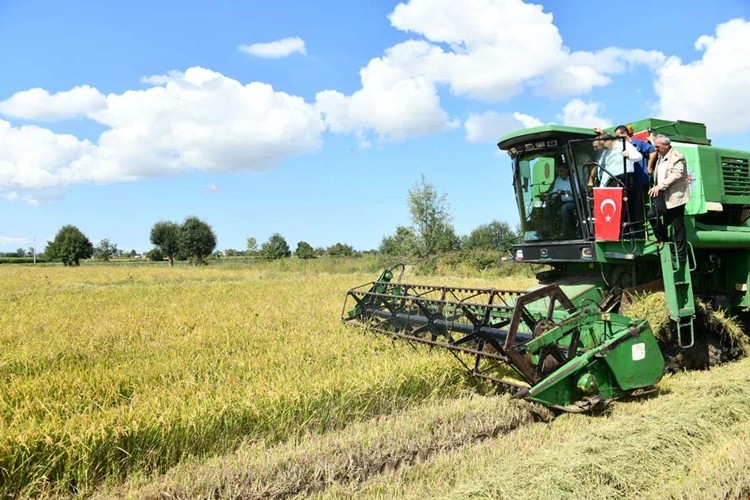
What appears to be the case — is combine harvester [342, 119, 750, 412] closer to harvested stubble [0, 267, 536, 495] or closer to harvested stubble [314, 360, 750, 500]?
harvested stubble [314, 360, 750, 500]

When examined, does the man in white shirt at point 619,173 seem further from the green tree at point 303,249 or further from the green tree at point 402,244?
the green tree at point 303,249

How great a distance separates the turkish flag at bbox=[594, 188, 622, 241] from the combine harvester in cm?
1

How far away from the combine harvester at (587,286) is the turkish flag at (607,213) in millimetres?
11

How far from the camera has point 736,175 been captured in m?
6.31

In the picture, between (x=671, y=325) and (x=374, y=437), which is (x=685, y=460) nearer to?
(x=374, y=437)

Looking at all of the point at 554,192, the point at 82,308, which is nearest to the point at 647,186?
the point at 554,192

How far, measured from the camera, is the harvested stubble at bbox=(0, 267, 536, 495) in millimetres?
3049

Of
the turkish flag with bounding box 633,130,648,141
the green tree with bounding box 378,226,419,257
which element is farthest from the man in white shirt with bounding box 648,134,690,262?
the green tree with bounding box 378,226,419,257

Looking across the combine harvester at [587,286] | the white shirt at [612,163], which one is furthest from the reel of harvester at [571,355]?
the white shirt at [612,163]

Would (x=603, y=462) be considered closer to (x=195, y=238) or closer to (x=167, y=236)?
(x=195, y=238)

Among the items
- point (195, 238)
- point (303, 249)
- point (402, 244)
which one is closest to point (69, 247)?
point (195, 238)

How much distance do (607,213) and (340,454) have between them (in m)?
3.82

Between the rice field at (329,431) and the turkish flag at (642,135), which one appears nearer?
the rice field at (329,431)

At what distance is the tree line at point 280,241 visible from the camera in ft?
97.9
